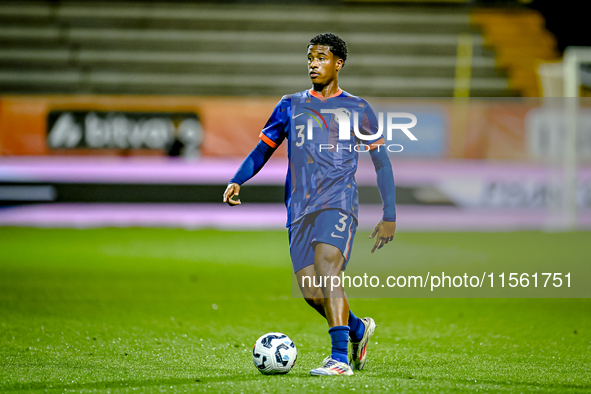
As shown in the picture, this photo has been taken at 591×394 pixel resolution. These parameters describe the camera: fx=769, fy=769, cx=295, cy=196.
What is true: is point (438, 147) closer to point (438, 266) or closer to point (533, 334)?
point (438, 266)

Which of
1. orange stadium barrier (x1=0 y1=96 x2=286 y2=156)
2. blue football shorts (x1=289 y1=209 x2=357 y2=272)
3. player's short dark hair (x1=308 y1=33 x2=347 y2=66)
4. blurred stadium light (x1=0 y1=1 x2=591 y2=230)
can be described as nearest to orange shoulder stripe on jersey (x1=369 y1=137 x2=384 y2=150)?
blue football shorts (x1=289 y1=209 x2=357 y2=272)

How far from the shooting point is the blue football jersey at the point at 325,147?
3887mm

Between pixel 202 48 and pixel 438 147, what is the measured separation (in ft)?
19.8

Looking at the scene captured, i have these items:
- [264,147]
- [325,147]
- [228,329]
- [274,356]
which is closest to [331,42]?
[325,147]

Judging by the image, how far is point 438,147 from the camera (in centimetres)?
1338

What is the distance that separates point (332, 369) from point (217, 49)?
44.8 ft

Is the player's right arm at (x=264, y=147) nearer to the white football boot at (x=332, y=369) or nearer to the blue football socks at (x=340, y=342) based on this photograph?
the blue football socks at (x=340, y=342)

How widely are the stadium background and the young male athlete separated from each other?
39cm

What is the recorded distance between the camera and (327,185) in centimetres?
388

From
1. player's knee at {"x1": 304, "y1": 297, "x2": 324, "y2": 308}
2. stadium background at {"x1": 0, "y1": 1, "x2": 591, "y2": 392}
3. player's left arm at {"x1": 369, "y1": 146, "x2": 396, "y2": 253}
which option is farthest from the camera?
stadium background at {"x1": 0, "y1": 1, "x2": 591, "y2": 392}

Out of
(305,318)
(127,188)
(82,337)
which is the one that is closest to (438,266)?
(305,318)

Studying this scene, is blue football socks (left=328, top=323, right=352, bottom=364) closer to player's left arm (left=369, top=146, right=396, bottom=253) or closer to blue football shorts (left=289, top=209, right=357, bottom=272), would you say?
blue football shorts (left=289, top=209, right=357, bottom=272)

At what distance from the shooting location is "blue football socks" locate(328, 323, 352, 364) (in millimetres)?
3773

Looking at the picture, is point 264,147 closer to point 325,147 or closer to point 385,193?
point 325,147
